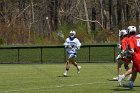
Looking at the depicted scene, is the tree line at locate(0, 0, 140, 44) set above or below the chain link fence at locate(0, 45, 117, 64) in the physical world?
above

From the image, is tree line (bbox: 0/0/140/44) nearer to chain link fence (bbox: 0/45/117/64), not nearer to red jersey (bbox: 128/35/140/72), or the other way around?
chain link fence (bbox: 0/45/117/64)

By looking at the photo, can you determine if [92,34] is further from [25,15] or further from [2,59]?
[25,15]

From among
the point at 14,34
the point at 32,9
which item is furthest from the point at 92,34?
the point at 32,9

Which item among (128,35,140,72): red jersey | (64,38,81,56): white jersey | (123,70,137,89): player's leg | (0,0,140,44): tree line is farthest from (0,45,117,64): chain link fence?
(128,35,140,72): red jersey

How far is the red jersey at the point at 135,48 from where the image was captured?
654 inches

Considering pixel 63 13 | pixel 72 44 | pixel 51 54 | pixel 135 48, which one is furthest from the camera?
pixel 63 13

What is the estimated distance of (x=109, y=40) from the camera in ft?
183

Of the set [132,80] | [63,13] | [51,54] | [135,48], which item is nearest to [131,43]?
[135,48]

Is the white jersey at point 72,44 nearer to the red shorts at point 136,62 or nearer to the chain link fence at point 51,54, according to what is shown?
the red shorts at point 136,62

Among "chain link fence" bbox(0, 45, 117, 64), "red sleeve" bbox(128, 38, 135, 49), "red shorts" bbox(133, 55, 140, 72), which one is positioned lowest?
"chain link fence" bbox(0, 45, 117, 64)

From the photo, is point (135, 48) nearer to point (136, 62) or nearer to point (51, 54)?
point (136, 62)

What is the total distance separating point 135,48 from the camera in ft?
54.9

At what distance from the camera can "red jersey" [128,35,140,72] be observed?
16.6 metres

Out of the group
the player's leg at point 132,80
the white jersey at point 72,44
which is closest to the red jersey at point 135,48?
the player's leg at point 132,80
